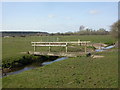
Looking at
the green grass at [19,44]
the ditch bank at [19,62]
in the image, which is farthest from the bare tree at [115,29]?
the ditch bank at [19,62]

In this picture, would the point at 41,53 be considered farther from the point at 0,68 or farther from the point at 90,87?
the point at 90,87

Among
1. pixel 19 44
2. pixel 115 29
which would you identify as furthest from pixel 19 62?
pixel 115 29

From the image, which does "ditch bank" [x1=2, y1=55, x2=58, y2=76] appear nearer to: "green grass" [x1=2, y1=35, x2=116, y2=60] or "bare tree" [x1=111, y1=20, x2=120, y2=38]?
"green grass" [x1=2, y1=35, x2=116, y2=60]

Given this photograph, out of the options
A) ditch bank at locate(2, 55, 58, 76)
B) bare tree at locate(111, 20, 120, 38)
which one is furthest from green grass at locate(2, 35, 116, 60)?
bare tree at locate(111, 20, 120, 38)

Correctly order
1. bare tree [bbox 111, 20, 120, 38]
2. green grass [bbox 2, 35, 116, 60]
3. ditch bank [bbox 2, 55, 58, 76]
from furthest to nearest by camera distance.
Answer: bare tree [bbox 111, 20, 120, 38], green grass [bbox 2, 35, 116, 60], ditch bank [bbox 2, 55, 58, 76]

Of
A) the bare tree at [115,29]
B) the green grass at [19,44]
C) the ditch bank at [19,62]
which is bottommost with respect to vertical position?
the ditch bank at [19,62]

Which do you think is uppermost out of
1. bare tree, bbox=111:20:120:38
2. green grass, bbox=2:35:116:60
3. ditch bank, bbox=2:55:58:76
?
bare tree, bbox=111:20:120:38

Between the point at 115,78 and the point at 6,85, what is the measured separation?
24.9 feet

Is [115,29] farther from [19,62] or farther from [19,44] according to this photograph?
[19,62]

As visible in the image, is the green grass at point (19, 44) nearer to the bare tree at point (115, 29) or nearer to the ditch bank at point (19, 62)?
the ditch bank at point (19, 62)

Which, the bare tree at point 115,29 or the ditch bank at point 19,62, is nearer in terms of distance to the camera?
the ditch bank at point 19,62

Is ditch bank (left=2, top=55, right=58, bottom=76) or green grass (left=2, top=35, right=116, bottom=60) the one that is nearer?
ditch bank (left=2, top=55, right=58, bottom=76)

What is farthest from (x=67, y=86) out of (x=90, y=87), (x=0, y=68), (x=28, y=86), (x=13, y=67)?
(x=13, y=67)

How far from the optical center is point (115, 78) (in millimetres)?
12555
